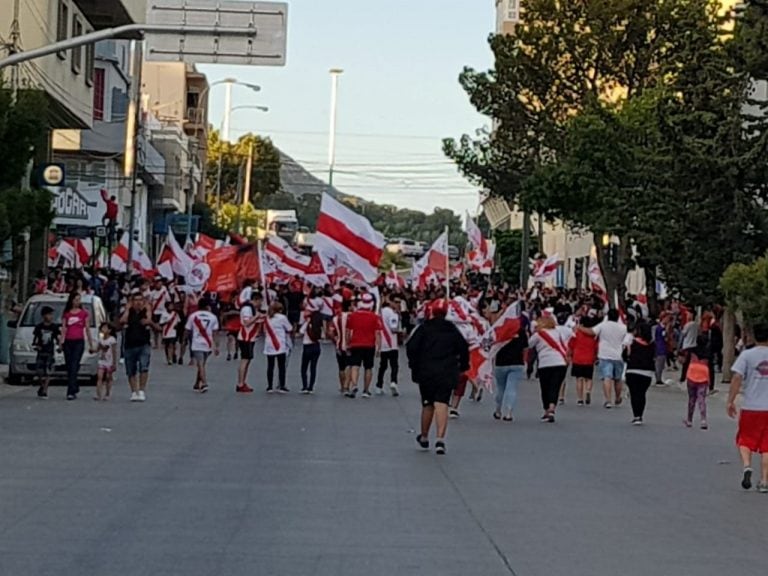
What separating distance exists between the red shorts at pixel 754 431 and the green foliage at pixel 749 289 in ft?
40.3

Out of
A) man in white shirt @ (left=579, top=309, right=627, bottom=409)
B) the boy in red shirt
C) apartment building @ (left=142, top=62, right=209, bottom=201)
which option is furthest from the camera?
apartment building @ (left=142, top=62, right=209, bottom=201)

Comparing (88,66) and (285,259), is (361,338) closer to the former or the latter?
(88,66)

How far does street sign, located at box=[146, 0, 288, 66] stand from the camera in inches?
869

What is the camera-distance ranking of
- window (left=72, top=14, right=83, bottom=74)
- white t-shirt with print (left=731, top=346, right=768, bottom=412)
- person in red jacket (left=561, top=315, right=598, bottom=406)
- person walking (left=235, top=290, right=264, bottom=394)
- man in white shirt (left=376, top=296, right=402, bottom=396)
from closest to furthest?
white t-shirt with print (left=731, top=346, right=768, bottom=412) < person in red jacket (left=561, top=315, right=598, bottom=406) < person walking (left=235, top=290, right=264, bottom=394) < man in white shirt (left=376, top=296, right=402, bottom=396) < window (left=72, top=14, right=83, bottom=74)

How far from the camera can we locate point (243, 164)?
115625 millimetres

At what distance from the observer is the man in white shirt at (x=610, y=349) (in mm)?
25344

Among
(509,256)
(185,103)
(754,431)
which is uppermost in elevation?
(185,103)

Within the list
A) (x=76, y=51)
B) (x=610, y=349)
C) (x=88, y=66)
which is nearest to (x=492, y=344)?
(x=610, y=349)

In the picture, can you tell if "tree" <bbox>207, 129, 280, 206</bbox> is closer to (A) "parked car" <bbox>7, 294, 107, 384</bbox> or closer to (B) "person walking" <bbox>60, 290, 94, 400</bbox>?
(A) "parked car" <bbox>7, 294, 107, 384</bbox>

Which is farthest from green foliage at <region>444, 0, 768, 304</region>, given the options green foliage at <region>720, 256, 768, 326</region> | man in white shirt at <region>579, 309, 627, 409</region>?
man in white shirt at <region>579, 309, 627, 409</region>

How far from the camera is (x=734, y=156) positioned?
104 feet

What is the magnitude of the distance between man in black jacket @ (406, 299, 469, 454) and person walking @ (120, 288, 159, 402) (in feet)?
23.1

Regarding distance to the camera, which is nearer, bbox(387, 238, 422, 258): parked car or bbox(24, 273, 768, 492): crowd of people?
bbox(24, 273, 768, 492): crowd of people

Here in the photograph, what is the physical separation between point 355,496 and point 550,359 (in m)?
10.3
